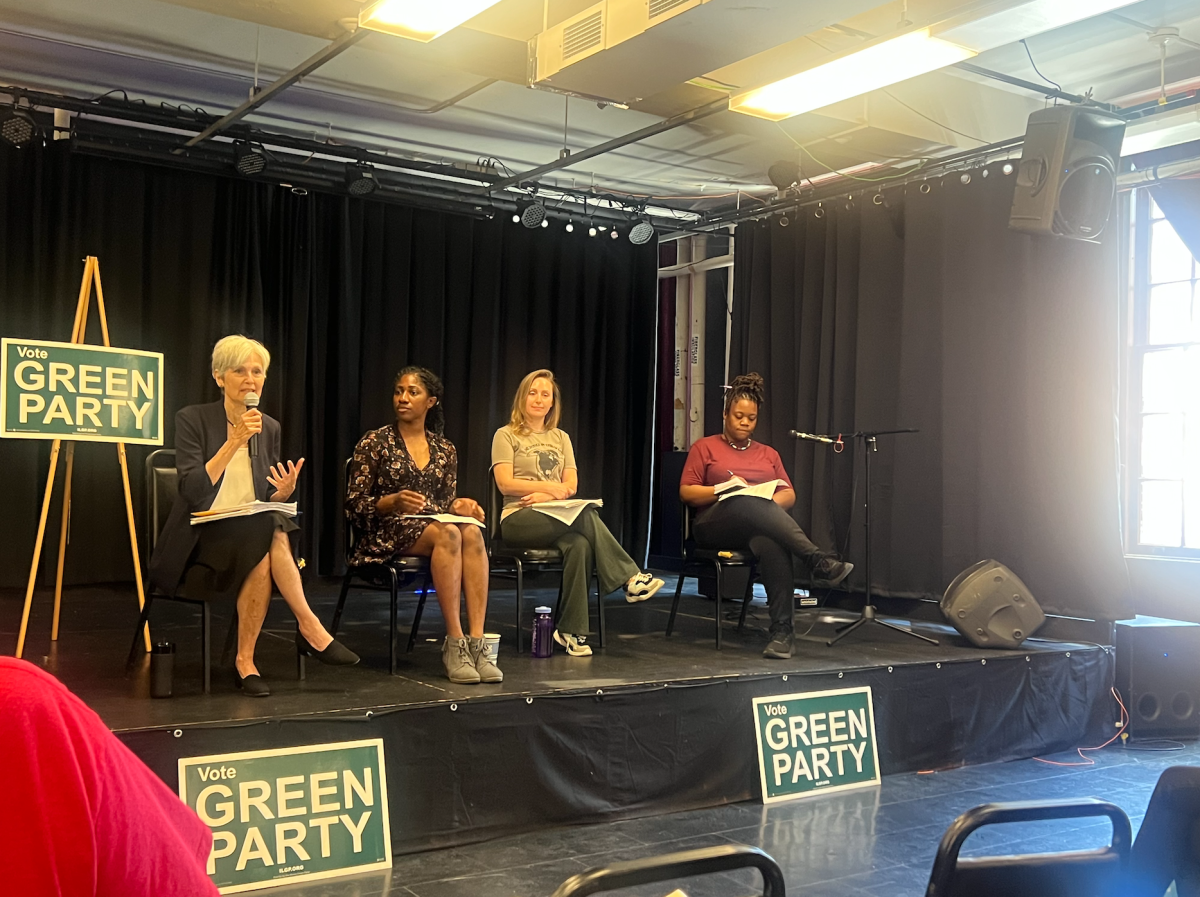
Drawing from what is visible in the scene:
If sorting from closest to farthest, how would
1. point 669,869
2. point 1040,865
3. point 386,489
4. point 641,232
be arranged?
point 669,869, point 1040,865, point 386,489, point 641,232

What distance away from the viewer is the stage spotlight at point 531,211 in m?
6.70

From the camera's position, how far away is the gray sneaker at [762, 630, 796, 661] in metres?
4.18

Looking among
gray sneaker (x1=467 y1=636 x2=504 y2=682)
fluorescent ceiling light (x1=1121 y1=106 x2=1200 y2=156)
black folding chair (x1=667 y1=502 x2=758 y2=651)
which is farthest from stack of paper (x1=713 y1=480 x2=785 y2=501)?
fluorescent ceiling light (x1=1121 y1=106 x2=1200 y2=156)

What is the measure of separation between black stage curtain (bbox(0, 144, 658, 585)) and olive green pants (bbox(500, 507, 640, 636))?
271 cm

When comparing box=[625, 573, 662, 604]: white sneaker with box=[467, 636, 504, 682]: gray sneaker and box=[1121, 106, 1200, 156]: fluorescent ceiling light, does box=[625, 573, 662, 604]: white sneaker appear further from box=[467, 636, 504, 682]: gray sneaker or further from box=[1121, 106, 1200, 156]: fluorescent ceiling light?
box=[1121, 106, 1200, 156]: fluorescent ceiling light

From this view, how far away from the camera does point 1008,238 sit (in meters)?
5.40

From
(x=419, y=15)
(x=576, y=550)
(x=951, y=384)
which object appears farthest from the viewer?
(x=951, y=384)

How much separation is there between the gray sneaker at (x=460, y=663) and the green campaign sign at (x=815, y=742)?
975mm

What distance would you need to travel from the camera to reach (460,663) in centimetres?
348

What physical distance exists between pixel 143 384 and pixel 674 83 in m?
2.23

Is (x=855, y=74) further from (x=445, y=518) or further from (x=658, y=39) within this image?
(x=445, y=518)

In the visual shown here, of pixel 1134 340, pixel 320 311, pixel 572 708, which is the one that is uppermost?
pixel 320 311

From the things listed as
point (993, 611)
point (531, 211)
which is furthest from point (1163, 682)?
point (531, 211)

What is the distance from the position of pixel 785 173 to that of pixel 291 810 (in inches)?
190
